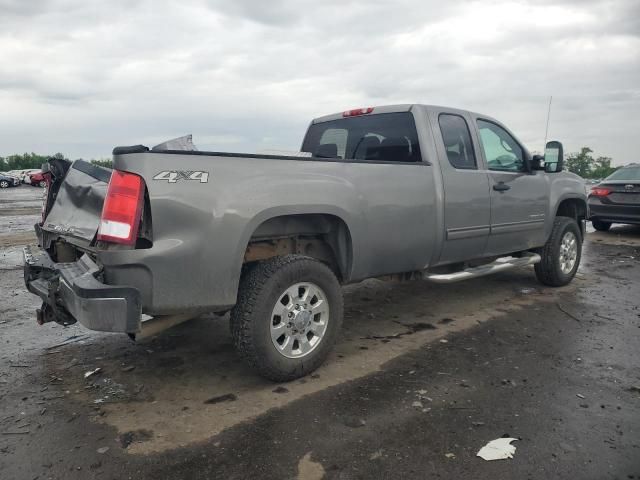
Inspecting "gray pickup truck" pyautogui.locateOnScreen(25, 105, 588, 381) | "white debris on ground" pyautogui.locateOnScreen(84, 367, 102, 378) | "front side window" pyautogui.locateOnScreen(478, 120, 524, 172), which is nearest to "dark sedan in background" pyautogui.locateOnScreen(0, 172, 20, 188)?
"gray pickup truck" pyautogui.locateOnScreen(25, 105, 588, 381)

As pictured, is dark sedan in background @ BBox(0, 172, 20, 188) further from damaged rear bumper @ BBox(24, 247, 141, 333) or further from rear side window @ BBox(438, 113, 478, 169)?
rear side window @ BBox(438, 113, 478, 169)

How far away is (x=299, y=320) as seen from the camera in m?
3.28

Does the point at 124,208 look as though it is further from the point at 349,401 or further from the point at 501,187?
the point at 501,187

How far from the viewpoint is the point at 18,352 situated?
384 cm

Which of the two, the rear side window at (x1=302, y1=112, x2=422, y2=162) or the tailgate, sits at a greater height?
the rear side window at (x1=302, y1=112, x2=422, y2=162)

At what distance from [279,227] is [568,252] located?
4.33 meters

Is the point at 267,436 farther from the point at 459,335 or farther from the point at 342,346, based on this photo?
the point at 459,335

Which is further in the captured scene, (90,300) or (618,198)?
(618,198)

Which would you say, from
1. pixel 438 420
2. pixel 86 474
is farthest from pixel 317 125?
pixel 86 474

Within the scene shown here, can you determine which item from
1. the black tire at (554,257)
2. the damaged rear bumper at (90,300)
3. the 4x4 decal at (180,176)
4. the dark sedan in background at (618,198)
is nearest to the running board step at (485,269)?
the black tire at (554,257)

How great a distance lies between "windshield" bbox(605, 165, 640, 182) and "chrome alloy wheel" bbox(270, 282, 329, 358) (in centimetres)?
983

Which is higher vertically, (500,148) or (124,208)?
(500,148)

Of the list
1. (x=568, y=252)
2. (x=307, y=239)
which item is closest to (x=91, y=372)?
(x=307, y=239)

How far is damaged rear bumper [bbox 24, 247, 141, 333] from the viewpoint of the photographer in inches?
103
